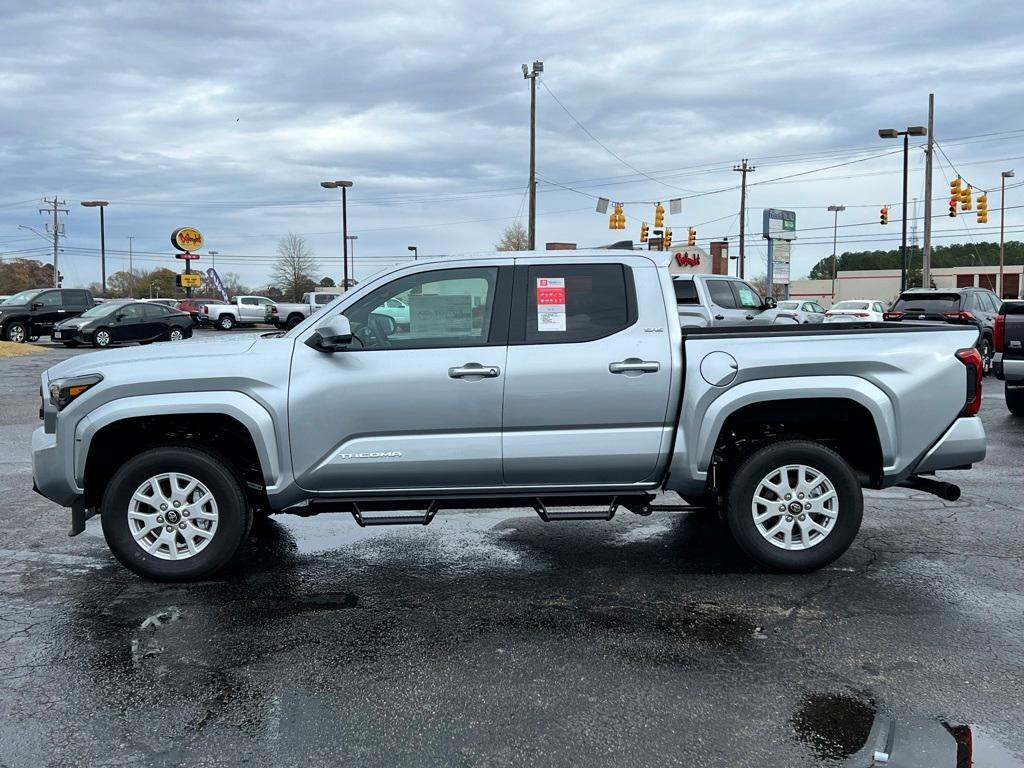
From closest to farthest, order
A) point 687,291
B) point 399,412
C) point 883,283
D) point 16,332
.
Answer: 1. point 399,412
2. point 687,291
3. point 16,332
4. point 883,283

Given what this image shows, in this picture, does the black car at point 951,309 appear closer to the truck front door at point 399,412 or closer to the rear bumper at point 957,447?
the rear bumper at point 957,447

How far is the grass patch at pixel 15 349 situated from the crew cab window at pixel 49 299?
4.41 meters

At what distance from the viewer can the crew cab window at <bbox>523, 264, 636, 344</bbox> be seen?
5496mm

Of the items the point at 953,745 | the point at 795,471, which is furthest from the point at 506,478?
the point at 953,745

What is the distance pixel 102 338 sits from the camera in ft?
94.5

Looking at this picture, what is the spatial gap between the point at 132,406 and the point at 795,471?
3.86m

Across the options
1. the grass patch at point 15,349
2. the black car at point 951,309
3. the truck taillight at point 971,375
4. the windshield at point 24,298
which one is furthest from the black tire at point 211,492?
the windshield at point 24,298

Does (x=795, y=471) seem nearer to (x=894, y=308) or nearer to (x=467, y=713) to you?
(x=467, y=713)

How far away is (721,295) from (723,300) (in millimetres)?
117

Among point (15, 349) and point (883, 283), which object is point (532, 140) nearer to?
point (15, 349)

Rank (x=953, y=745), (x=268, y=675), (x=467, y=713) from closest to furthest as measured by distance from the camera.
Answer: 1. (x=953, y=745)
2. (x=467, y=713)
3. (x=268, y=675)

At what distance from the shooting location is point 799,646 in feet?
14.6

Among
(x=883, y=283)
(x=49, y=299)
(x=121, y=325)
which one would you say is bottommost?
(x=121, y=325)

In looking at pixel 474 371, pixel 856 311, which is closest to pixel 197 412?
pixel 474 371
